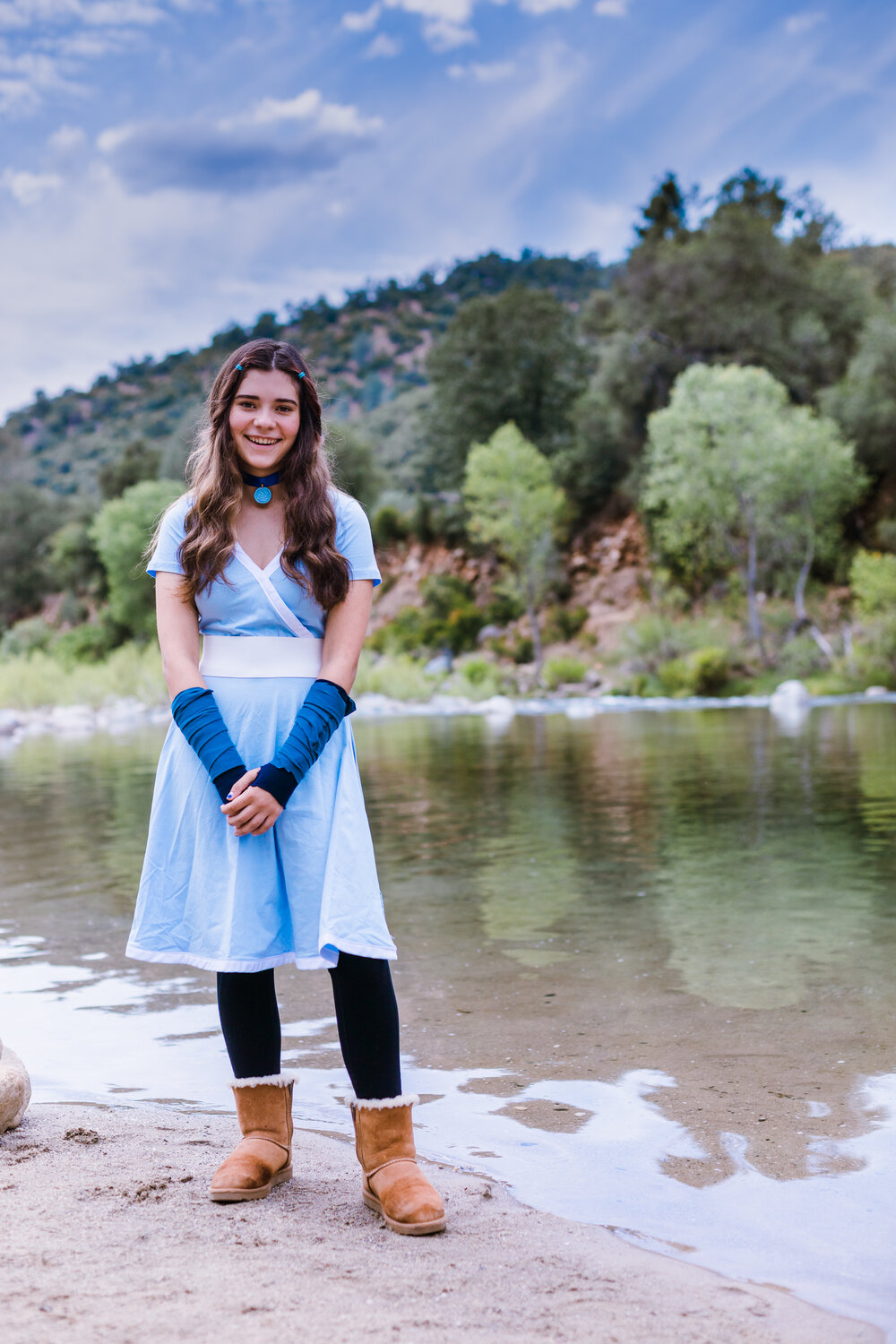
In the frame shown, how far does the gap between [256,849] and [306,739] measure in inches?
10.2

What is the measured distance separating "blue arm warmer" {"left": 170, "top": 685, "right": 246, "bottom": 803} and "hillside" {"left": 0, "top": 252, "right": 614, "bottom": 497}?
7956cm

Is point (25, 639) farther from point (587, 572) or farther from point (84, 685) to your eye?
point (587, 572)

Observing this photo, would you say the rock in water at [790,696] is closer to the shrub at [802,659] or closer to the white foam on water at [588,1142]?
the shrub at [802,659]

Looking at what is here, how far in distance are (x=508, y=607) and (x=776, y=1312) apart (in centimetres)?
3805

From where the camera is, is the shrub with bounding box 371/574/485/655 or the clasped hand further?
the shrub with bounding box 371/574/485/655

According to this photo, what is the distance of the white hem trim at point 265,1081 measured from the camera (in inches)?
101

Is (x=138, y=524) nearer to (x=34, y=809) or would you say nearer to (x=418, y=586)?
(x=418, y=586)

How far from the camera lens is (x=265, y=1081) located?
2.59m

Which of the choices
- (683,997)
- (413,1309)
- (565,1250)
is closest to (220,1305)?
(413,1309)

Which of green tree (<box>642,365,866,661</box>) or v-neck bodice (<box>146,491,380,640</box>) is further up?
green tree (<box>642,365,866,661</box>)

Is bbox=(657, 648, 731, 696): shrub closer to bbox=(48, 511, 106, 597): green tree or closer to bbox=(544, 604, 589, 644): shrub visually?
bbox=(544, 604, 589, 644): shrub

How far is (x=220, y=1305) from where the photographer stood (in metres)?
1.83

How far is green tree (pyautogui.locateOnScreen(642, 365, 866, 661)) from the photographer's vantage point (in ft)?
99.5

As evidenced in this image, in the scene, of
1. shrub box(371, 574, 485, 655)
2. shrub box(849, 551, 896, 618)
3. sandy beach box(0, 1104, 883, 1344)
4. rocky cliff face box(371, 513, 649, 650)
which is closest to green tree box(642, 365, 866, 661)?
shrub box(849, 551, 896, 618)
